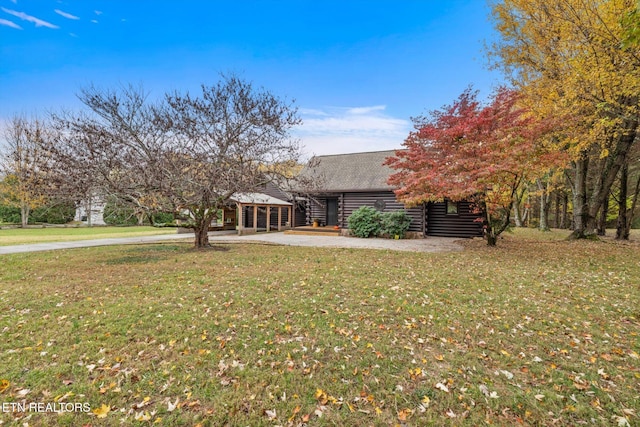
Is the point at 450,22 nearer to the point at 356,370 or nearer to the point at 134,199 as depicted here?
the point at 134,199

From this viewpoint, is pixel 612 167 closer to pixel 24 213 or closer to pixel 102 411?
pixel 102 411

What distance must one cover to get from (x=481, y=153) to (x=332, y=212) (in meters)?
11.4

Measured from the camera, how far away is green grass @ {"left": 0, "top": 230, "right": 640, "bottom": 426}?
2652 millimetres

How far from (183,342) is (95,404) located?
116 centimetres

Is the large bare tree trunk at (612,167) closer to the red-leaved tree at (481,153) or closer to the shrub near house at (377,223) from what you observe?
the red-leaved tree at (481,153)

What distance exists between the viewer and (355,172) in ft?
65.2

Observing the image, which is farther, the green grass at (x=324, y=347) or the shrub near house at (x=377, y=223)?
the shrub near house at (x=377, y=223)

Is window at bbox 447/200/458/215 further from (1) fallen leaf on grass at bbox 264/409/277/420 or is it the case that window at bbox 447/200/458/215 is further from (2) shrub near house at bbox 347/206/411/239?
(1) fallen leaf on grass at bbox 264/409/277/420

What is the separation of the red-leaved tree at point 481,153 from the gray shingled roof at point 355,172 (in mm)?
5495

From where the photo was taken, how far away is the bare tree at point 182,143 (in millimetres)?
9098

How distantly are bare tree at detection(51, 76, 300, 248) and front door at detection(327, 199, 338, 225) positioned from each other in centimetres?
888

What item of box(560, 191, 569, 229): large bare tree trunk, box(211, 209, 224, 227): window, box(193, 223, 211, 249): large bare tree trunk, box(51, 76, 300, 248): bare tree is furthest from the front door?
box(560, 191, 569, 229): large bare tree trunk

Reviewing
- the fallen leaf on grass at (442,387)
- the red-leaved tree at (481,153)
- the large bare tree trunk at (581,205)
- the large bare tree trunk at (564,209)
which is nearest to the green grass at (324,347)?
the fallen leaf on grass at (442,387)

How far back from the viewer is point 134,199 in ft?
30.2
